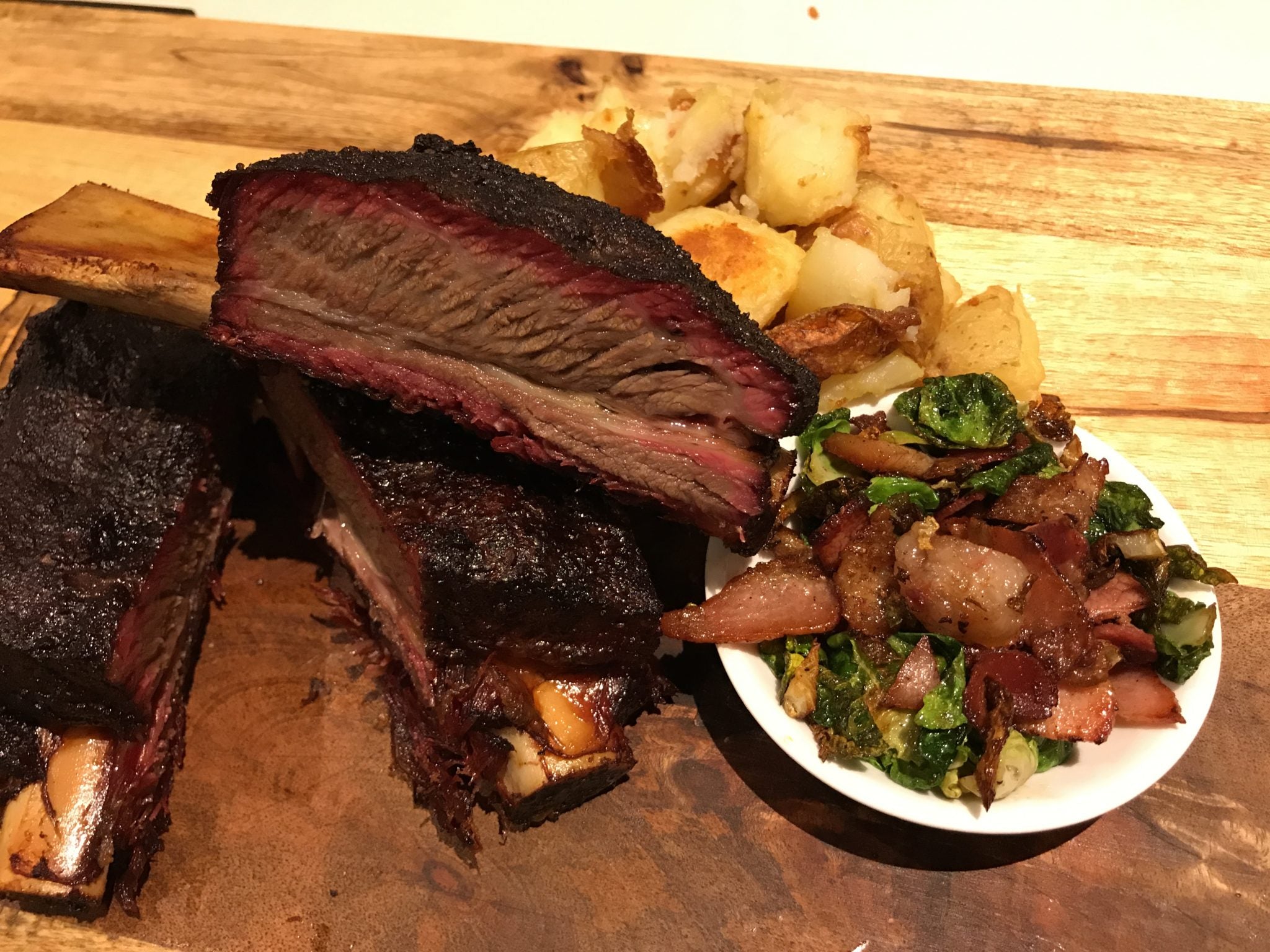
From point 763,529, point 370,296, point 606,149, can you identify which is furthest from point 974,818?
point 606,149

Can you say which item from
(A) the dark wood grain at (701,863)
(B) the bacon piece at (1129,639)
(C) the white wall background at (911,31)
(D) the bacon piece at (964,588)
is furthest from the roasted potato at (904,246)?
(C) the white wall background at (911,31)

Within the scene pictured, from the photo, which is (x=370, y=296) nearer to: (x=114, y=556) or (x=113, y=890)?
(x=114, y=556)

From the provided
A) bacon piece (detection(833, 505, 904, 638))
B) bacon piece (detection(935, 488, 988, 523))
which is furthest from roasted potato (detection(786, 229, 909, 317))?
bacon piece (detection(833, 505, 904, 638))

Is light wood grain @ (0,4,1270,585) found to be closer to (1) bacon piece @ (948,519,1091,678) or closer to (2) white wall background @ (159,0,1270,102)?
(2) white wall background @ (159,0,1270,102)

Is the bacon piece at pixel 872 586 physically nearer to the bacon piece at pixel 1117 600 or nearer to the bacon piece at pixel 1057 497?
the bacon piece at pixel 1057 497

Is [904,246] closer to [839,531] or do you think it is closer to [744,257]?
[744,257]

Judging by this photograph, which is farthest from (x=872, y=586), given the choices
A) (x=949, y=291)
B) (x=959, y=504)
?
(x=949, y=291)
